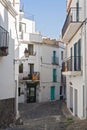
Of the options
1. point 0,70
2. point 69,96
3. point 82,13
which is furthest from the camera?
point 69,96

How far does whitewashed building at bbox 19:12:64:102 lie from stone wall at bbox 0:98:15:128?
21.0m

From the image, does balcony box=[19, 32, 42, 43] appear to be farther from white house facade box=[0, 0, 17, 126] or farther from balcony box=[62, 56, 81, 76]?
white house facade box=[0, 0, 17, 126]

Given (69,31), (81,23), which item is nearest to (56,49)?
(69,31)

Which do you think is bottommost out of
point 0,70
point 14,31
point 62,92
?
point 62,92

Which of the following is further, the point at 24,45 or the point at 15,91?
the point at 24,45

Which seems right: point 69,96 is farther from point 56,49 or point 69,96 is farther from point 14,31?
point 56,49

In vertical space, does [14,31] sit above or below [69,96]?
above

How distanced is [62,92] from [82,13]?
29.0m

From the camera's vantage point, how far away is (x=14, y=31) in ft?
65.8

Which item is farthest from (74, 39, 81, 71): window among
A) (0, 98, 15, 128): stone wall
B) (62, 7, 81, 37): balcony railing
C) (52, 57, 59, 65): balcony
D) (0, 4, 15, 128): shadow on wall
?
(52, 57, 59, 65): balcony

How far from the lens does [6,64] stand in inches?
664

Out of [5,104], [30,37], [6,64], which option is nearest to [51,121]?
[5,104]

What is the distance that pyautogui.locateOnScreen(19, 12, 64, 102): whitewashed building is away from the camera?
40250 mm

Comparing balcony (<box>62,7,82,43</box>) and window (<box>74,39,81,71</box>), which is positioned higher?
balcony (<box>62,7,82,43</box>)
